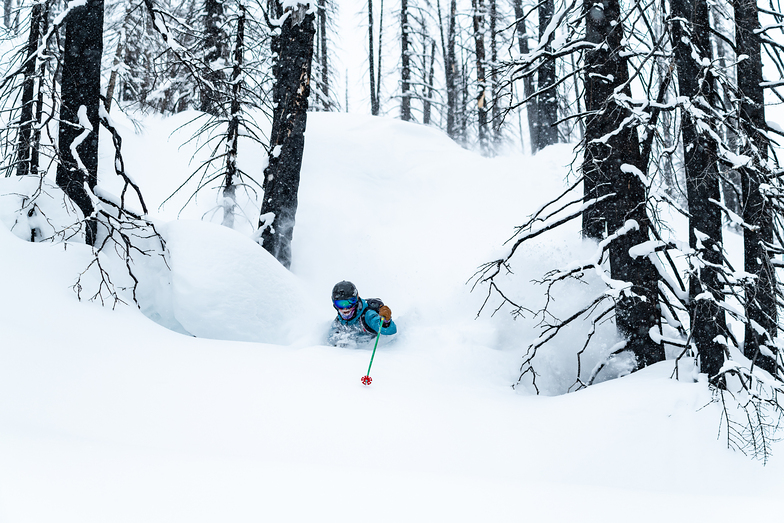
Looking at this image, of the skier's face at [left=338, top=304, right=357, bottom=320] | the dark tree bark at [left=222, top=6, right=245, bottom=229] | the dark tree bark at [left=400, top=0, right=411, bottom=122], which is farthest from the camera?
the dark tree bark at [left=400, top=0, right=411, bottom=122]

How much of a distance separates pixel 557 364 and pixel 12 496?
4.77m

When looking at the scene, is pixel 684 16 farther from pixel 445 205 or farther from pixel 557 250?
pixel 445 205

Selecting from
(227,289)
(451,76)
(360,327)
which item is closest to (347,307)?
(360,327)

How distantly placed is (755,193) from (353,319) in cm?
416

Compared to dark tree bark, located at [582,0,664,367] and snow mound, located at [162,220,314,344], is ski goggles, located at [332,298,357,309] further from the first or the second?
dark tree bark, located at [582,0,664,367]

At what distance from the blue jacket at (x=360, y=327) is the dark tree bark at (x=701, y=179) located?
10.1 feet

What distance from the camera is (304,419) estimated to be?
9.92ft

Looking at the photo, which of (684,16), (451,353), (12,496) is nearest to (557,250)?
(451,353)

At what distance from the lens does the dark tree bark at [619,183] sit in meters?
4.22

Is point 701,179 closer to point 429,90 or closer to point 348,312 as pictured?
point 348,312

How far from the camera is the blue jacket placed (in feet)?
17.5

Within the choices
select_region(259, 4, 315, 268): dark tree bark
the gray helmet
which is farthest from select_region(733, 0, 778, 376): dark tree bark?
select_region(259, 4, 315, 268): dark tree bark

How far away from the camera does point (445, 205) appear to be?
28.2ft

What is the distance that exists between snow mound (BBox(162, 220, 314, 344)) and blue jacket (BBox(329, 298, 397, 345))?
0.49 meters
